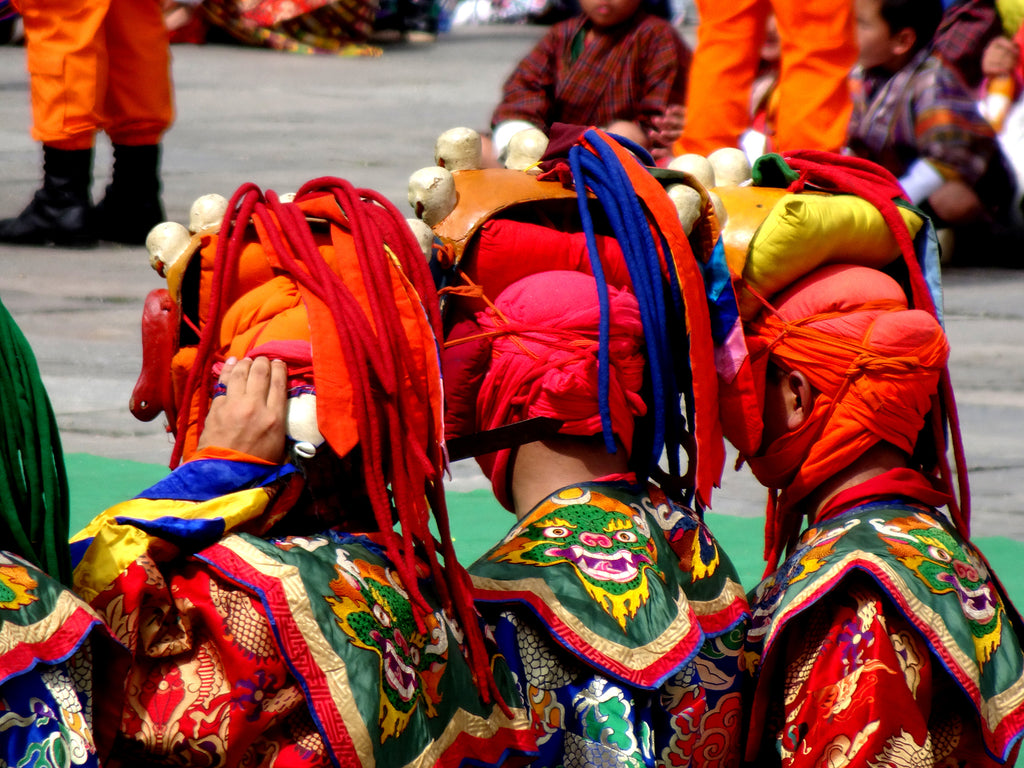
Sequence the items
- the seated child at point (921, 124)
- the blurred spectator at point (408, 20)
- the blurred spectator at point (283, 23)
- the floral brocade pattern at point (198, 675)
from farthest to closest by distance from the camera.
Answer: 1. the blurred spectator at point (408, 20)
2. the blurred spectator at point (283, 23)
3. the seated child at point (921, 124)
4. the floral brocade pattern at point (198, 675)

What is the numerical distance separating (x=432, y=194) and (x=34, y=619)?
0.88 m

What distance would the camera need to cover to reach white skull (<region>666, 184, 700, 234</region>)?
88.0 inches

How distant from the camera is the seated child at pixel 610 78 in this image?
221 inches

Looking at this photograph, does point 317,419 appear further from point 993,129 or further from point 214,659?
point 993,129

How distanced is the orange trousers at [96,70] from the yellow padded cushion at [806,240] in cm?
347

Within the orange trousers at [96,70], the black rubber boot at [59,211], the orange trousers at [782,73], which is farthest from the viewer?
the black rubber boot at [59,211]

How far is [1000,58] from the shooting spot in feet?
22.4

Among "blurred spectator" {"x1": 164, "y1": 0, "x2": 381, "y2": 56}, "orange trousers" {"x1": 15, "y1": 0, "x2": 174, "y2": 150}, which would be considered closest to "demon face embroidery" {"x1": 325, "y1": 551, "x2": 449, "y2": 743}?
"orange trousers" {"x1": 15, "y1": 0, "x2": 174, "y2": 150}

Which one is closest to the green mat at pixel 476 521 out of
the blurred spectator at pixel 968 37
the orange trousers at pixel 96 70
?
the orange trousers at pixel 96 70

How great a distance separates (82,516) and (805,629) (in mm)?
1822

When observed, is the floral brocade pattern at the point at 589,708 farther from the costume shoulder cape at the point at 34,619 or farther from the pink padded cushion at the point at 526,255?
the costume shoulder cape at the point at 34,619

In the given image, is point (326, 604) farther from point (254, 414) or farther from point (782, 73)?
point (782, 73)

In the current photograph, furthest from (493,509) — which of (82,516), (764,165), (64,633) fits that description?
(64,633)

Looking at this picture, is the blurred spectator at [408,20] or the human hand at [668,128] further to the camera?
the blurred spectator at [408,20]
